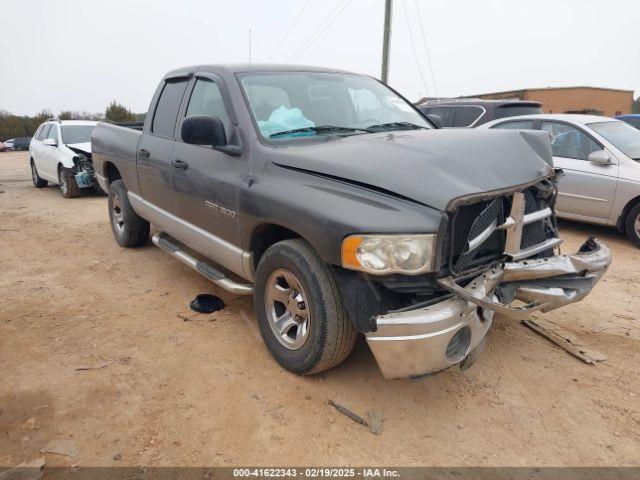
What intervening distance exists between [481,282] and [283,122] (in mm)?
1717

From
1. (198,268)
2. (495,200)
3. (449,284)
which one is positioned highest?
(495,200)

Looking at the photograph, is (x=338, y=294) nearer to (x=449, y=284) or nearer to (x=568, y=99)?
(x=449, y=284)

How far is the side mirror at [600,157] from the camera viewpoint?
5.94 m

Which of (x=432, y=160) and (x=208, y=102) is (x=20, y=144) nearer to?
(x=208, y=102)

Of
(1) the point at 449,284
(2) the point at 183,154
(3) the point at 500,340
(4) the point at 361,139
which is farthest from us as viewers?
(2) the point at 183,154

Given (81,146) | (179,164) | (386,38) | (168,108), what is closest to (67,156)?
(81,146)

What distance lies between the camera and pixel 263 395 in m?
2.78

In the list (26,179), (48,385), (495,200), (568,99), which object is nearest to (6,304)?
(48,385)


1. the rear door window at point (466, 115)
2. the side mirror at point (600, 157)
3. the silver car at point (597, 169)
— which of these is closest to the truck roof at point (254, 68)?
the silver car at point (597, 169)

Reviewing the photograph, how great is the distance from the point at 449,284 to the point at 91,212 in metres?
7.56

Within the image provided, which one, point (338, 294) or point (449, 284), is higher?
point (449, 284)

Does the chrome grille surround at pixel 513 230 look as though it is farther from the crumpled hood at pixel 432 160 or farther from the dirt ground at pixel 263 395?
the dirt ground at pixel 263 395

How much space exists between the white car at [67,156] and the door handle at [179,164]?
647 centimetres

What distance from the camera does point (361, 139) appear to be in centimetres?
296
